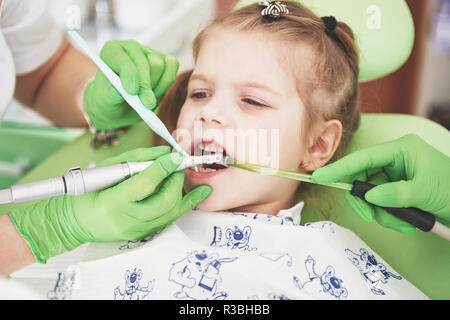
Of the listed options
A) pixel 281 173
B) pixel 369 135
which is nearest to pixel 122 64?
pixel 281 173

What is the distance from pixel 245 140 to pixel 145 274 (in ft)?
0.83

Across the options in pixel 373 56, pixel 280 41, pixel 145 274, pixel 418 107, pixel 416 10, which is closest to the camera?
pixel 145 274

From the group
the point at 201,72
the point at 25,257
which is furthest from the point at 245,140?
the point at 25,257

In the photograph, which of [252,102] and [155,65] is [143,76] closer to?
[155,65]

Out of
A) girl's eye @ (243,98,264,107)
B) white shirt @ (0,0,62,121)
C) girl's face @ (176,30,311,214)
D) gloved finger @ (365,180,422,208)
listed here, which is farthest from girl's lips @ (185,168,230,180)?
white shirt @ (0,0,62,121)

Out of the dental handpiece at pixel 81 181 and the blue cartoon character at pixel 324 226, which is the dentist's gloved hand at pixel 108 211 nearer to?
the dental handpiece at pixel 81 181

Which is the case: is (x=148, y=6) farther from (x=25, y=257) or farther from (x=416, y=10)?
(x=25, y=257)

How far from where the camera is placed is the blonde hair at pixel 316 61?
2.54ft

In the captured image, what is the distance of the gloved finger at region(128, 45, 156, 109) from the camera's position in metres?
0.71

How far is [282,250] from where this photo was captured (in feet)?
2.31

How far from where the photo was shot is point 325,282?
2.13 feet

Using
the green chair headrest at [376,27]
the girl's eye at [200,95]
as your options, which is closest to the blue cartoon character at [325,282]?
the girl's eye at [200,95]

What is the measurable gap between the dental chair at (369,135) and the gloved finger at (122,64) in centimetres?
16

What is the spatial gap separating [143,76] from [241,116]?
17 cm
